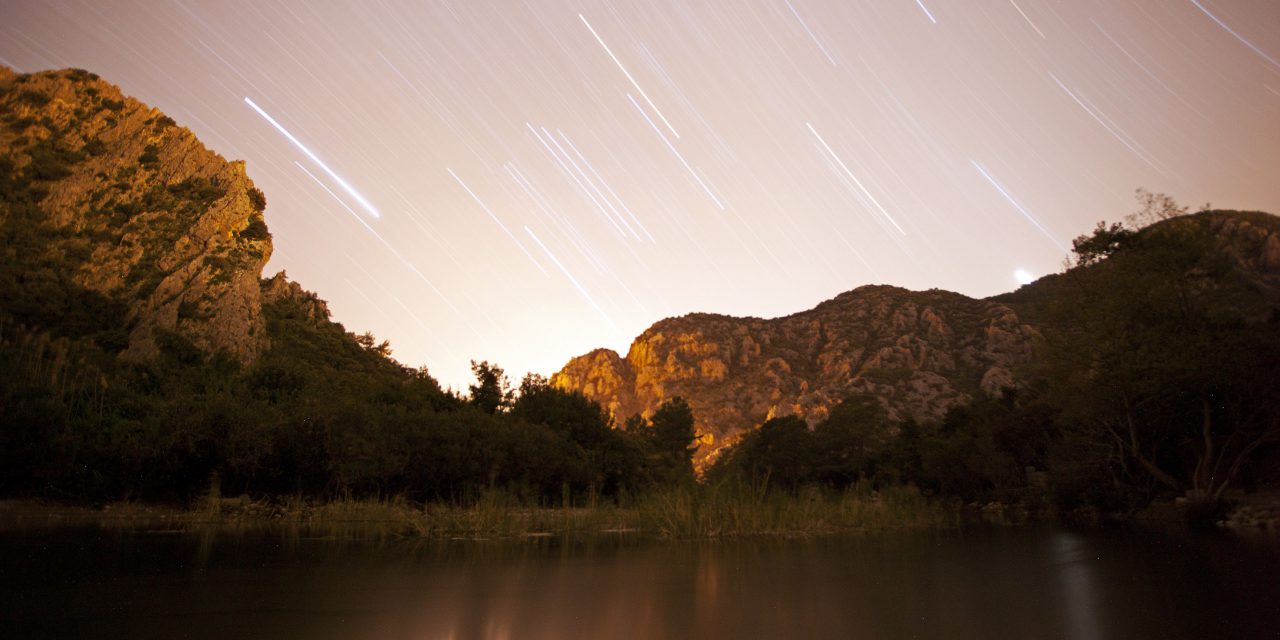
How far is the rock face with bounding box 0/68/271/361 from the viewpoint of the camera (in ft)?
122

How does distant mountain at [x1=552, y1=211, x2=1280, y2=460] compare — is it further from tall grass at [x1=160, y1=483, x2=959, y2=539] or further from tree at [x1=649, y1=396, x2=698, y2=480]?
tall grass at [x1=160, y1=483, x2=959, y2=539]

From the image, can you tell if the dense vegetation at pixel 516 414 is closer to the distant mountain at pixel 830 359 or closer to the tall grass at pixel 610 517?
the tall grass at pixel 610 517

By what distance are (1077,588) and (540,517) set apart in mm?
10858

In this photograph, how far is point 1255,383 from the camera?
21.7 metres

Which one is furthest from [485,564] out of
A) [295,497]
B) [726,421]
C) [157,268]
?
[726,421]

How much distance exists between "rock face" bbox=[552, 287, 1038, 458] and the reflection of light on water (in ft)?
158

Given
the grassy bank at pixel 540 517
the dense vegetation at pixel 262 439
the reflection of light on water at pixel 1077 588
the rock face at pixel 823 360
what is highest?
the rock face at pixel 823 360

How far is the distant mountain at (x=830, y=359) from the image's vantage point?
64688 millimetres

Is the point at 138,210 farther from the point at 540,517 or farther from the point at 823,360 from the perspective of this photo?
the point at 823,360

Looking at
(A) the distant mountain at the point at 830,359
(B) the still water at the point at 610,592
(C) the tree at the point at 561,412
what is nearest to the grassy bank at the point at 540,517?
(B) the still water at the point at 610,592

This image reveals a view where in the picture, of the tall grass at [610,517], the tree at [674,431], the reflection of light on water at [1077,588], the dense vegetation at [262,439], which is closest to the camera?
the reflection of light on water at [1077,588]

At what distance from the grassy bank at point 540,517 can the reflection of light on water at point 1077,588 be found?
4.49 meters

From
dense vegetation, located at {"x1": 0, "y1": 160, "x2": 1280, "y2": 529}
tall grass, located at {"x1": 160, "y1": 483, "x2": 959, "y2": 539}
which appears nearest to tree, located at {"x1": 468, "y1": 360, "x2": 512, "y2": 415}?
dense vegetation, located at {"x1": 0, "y1": 160, "x2": 1280, "y2": 529}

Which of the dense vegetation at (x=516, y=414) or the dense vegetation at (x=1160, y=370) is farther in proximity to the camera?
the dense vegetation at (x=1160, y=370)
